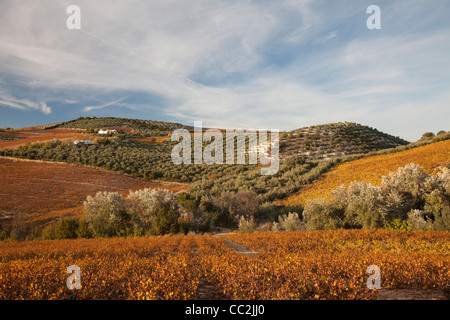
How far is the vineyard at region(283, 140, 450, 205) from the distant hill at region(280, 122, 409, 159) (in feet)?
48.9

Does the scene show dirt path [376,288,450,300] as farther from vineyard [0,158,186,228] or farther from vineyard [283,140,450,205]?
vineyard [0,158,186,228]

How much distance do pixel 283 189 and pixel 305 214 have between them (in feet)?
29.0

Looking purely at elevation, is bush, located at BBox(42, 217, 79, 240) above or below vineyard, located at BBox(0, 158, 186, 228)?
below

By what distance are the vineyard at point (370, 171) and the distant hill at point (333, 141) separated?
14.9 meters

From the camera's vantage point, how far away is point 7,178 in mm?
28672

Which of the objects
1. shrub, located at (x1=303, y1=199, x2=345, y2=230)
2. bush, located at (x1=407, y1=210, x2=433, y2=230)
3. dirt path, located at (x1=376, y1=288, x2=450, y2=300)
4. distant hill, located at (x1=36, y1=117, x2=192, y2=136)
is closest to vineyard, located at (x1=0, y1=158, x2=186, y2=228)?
shrub, located at (x1=303, y1=199, x2=345, y2=230)

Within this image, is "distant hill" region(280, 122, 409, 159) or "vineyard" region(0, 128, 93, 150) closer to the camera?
"distant hill" region(280, 122, 409, 159)

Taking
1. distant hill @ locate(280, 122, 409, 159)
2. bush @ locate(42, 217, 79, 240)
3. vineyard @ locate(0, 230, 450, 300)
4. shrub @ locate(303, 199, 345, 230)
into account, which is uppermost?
distant hill @ locate(280, 122, 409, 159)

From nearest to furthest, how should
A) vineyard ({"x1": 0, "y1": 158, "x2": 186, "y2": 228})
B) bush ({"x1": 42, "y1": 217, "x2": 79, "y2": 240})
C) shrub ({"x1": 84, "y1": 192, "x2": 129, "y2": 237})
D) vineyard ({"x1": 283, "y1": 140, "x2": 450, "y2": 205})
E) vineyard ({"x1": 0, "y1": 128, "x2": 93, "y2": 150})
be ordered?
bush ({"x1": 42, "y1": 217, "x2": 79, "y2": 240}), shrub ({"x1": 84, "y1": 192, "x2": 129, "y2": 237}), vineyard ({"x1": 283, "y1": 140, "x2": 450, "y2": 205}), vineyard ({"x1": 0, "y1": 158, "x2": 186, "y2": 228}), vineyard ({"x1": 0, "y1": 128, "x2": 93, "y2": 150})

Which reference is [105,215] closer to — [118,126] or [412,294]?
[412,294]

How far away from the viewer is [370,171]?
21.3 meters

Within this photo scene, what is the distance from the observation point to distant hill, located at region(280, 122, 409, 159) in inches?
1590
